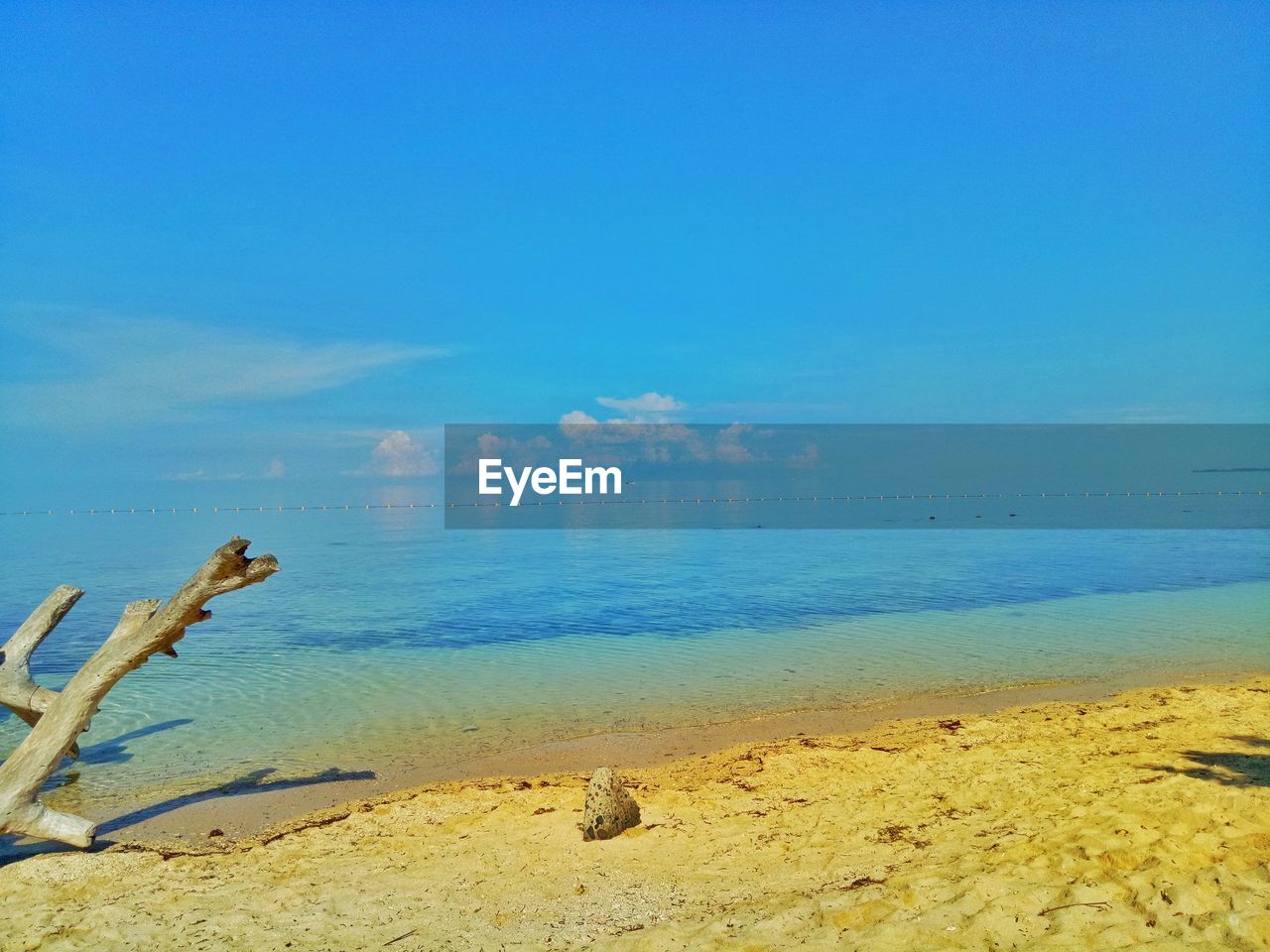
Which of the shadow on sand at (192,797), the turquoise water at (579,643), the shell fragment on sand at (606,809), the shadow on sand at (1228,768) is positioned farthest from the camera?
the turquoise water at (579,643)

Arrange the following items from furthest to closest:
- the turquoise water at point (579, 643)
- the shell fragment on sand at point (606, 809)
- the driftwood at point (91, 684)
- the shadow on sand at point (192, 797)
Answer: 1. the turquoise water at point (579, 643)
2. the shadow on sand at point (192, 797)
3. the driftwood at point (91, 684)
4. the shell fragment on sand at point (606, 809)

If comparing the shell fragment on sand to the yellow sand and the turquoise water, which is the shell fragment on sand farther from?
the turquoise water

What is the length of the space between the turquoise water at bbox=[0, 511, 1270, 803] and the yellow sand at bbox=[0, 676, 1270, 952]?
345cm

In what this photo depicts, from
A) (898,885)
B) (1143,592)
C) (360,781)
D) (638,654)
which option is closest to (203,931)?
(360,781)

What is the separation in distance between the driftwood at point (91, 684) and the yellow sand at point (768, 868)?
444mm

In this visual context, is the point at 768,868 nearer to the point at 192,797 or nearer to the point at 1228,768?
the point at 1228,768

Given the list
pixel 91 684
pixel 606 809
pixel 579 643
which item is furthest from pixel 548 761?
pixel 579 643

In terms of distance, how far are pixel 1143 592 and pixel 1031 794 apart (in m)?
21.8

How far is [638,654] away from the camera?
18.5 metres

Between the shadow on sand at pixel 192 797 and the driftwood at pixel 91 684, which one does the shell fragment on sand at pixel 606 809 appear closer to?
the driftwood at pixel 91 684

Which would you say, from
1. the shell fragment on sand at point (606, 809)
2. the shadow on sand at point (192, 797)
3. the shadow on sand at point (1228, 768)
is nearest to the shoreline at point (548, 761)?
the shadow on sand at point (192, 797)

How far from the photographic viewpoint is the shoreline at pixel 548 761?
941 cm

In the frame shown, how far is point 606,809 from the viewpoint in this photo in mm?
8117

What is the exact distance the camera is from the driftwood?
819cm
